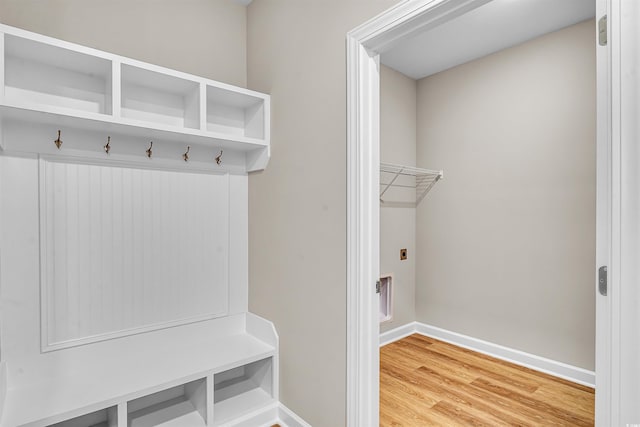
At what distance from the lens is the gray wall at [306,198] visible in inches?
65.9

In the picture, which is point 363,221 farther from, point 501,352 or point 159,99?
point 501,352

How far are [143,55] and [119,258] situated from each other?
1134 mm

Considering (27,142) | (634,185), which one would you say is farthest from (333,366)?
(27,142)

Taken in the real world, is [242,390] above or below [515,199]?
below

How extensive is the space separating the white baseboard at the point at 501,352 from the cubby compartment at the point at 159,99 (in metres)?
2.42

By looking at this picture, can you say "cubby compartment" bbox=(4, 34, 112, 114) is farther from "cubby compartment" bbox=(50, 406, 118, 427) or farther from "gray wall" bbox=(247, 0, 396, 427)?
"cubby compartment" bbox=(50, 406, 118, 427)

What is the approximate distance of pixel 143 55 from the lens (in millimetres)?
1924

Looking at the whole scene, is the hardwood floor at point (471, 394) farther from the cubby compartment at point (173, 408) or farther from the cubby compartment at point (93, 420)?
the cubby compartment at point (93, 420)

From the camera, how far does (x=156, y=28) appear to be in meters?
1.97

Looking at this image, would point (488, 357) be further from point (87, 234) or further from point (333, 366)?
point (87, 234)

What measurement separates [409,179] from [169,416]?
264 cm

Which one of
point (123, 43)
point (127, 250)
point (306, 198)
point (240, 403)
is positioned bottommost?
point (240, 403)

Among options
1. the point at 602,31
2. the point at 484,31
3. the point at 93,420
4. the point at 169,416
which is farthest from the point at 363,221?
the point at 484,31

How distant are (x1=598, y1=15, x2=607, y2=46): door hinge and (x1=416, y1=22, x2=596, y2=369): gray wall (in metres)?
1.75
